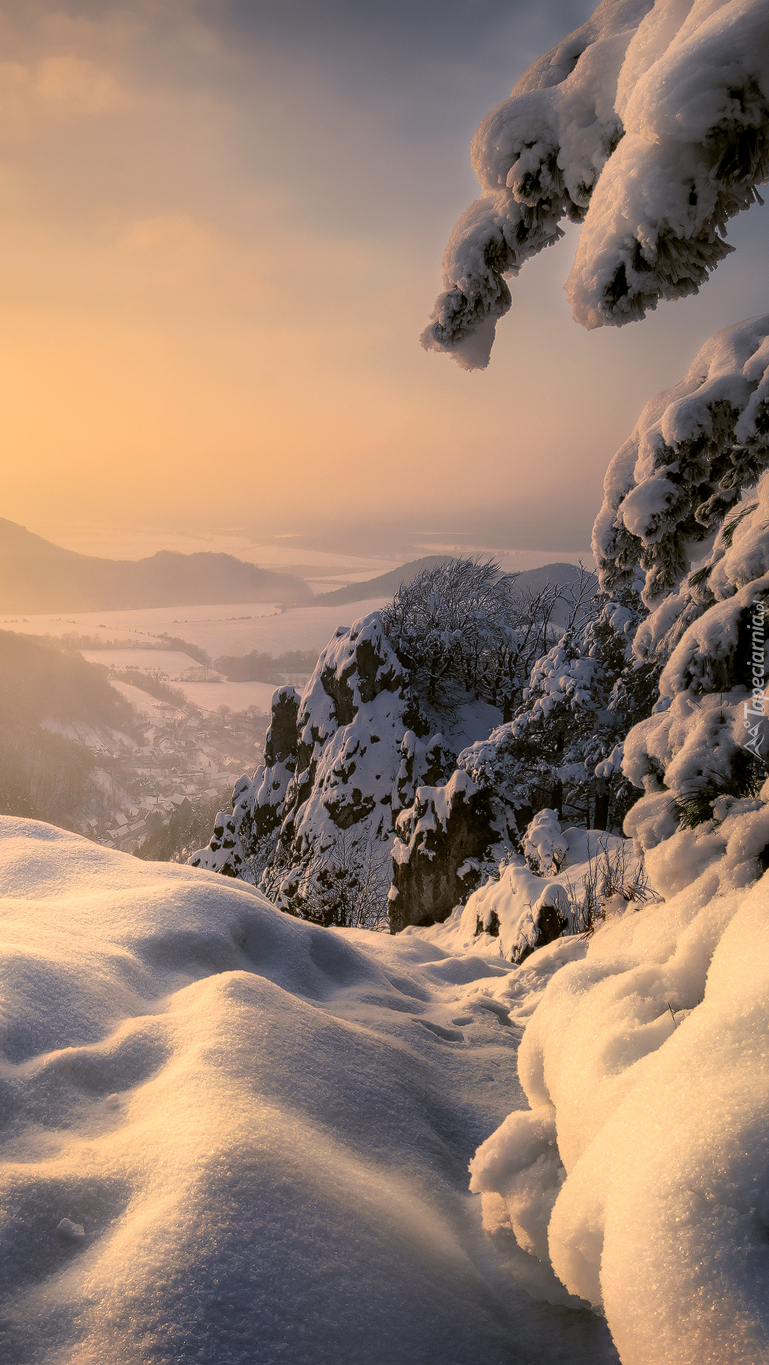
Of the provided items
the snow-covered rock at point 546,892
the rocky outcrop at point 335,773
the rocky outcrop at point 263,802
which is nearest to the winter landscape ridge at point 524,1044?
the snow-covered rock at point 546,892

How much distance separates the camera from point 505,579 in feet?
84.8

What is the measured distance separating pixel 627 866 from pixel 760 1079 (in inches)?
284

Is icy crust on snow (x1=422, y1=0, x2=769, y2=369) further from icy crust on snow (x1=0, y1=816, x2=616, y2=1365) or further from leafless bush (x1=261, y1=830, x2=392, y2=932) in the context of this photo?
leafless bush (x1=261, y1=830, x2=392, y2=932)

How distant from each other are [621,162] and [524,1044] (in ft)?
10.6

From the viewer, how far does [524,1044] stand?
2.49m

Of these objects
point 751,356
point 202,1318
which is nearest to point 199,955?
point 202,1318

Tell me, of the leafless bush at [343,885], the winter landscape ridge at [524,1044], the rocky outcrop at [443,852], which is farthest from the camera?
the leafless bush at [343,885]

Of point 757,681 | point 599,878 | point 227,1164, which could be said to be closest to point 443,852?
point 599,878

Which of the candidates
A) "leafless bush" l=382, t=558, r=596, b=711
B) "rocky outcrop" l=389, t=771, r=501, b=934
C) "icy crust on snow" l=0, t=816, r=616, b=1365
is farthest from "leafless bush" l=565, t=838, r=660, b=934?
"leafless bush" l=382, t=558, r=596, b=711

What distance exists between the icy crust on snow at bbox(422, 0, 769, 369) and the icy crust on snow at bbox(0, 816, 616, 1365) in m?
3.20

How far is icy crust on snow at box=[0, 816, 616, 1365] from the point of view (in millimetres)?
1590

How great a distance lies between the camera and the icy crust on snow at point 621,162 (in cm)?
172

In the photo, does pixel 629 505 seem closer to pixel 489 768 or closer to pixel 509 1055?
pixel 509 1055

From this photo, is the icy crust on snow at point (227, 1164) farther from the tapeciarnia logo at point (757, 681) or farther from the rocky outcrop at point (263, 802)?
the rocky outcrop at point (263, 802)
